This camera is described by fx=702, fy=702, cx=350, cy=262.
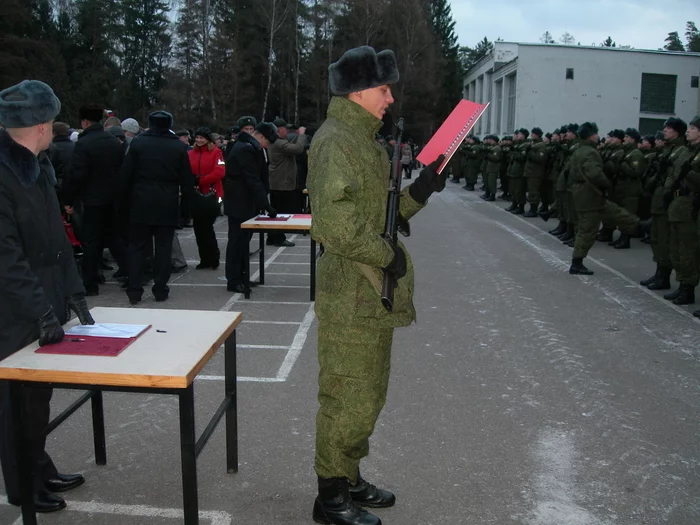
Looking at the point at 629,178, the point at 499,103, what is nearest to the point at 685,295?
the point at 629,178

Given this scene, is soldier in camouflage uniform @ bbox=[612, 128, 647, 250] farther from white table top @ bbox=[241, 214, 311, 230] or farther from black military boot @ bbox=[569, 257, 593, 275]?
white table top @ bbox=[241, 214, 311, 230]

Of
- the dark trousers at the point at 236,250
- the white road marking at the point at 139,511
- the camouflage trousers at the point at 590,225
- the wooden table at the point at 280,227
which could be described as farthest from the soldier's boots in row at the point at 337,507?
the camouflage trousers at the point at 590,225

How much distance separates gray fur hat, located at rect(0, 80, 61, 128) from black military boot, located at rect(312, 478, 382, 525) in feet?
7.04

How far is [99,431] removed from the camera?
3.92 meters

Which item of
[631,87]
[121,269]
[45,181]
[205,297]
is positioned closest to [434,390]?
[45,181]

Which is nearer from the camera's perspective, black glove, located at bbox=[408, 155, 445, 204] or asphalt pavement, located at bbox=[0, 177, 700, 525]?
black glove, located at bbox=[408, 155, 445, 204]

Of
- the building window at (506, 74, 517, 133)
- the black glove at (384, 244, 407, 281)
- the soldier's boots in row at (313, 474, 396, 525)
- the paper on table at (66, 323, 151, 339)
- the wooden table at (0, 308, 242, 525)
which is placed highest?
the building window at (506, 74, 517, 133)

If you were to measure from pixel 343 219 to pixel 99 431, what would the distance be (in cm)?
206

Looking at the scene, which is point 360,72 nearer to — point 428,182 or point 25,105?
point 428,182

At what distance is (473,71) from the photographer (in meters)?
54.2

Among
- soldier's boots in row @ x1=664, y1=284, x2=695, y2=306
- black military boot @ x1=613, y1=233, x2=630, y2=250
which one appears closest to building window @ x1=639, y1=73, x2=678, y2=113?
black military boot @ x1=613, y1=233, x2=630, y2=250

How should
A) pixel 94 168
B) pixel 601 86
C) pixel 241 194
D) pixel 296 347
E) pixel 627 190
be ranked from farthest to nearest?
1. pixel 601 86
2. pixel 627 190
3. pixel 241 194
4. pixel 94 168
5. pixel 296 347

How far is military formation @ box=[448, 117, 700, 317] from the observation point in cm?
807

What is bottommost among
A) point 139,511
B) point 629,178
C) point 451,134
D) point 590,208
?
point 139,511
